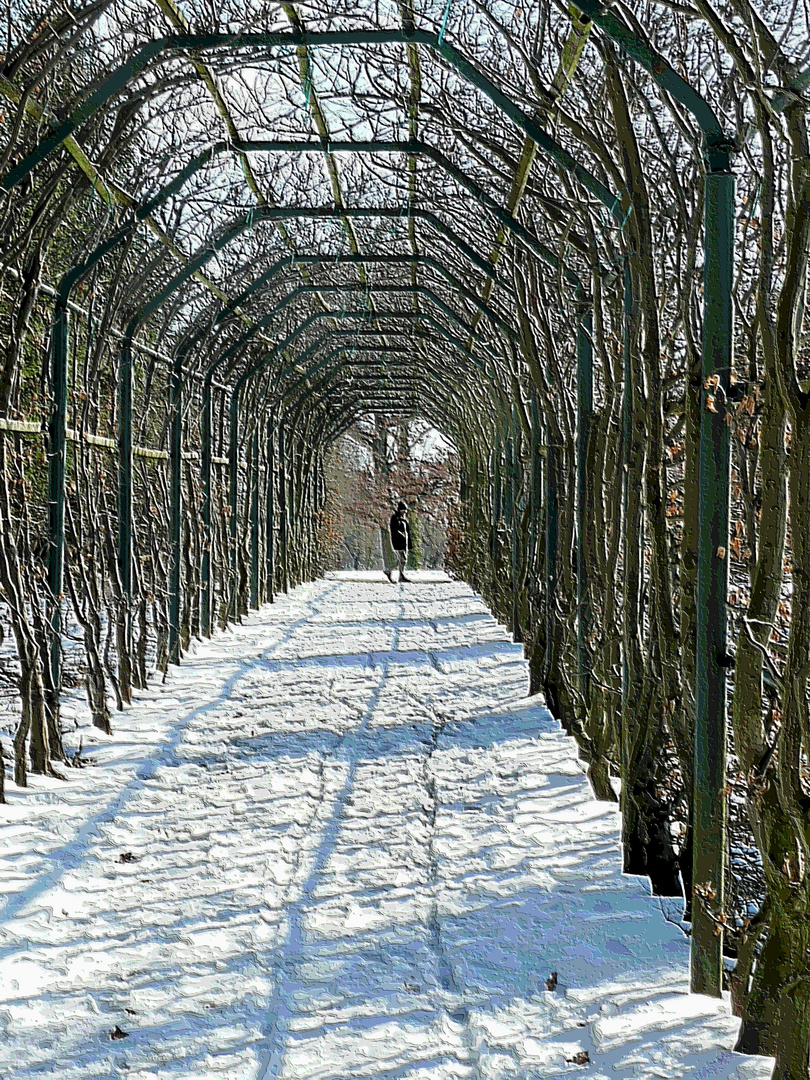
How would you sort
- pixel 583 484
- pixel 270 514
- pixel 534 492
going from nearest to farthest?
pixel 583 484 → pixel 534 492 → pixel 270 514

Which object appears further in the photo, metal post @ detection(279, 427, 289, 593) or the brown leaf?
metal post @ detection(279, 427, 289, 593)

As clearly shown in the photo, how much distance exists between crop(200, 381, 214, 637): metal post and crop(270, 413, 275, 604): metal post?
4275mm

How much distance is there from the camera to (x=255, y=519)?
46.0ft

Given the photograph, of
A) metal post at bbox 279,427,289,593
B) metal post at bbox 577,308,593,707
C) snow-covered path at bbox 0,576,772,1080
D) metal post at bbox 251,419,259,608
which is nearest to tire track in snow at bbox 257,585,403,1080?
snow-covered path at bbox 0,576,772,1080

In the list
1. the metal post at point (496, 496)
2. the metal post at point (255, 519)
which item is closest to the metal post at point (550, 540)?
the metal post at point (496, 496)

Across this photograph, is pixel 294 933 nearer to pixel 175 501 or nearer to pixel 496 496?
pixel 175 501

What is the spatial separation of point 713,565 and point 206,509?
7879mm

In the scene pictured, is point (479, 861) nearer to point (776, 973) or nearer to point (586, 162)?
point (776, 973)

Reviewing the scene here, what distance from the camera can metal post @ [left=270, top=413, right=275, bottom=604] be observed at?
15.0m

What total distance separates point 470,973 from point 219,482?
29.2 ft

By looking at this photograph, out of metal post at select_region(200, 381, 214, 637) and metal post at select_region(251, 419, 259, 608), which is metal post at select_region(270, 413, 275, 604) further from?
metal post at select_region(200, 381, 214, 637)

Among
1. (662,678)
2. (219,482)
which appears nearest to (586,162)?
(662,678)

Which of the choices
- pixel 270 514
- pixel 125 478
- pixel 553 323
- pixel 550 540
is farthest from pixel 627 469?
pixel 270 514

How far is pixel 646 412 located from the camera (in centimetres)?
365
